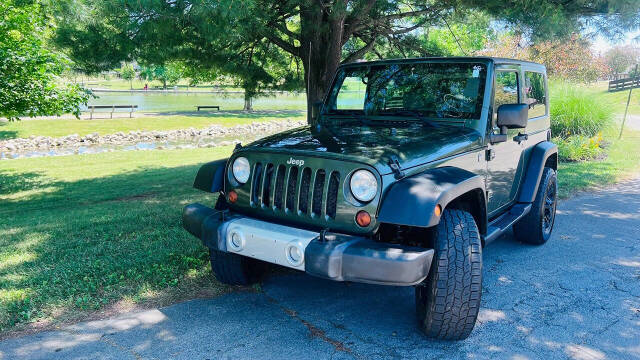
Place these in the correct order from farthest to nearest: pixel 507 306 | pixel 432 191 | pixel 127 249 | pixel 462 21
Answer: pixel 462 21 < pixel 127 249 < pixel 507 306 < pixel 432 191

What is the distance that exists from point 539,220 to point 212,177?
10.6 feet

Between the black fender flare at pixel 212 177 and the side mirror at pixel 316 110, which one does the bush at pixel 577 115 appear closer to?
the side mirror at pixel 316 110

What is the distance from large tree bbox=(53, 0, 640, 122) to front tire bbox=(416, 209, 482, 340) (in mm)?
3367

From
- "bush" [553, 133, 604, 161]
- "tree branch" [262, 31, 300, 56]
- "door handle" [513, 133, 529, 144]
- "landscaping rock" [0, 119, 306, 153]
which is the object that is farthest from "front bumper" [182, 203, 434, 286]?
"landscaping rock" [0, 119, 306, 153]

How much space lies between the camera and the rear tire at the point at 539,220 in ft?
16.1

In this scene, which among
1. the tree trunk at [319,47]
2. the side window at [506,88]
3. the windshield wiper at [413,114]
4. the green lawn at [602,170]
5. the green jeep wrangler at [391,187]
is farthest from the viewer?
the green lawn at [602,170]

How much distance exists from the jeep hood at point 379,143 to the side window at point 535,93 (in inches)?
54.9

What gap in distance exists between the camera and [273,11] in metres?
7.22

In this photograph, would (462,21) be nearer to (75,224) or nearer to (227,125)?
(75,224)

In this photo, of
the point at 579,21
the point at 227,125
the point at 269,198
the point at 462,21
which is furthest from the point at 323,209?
the point at 227,125

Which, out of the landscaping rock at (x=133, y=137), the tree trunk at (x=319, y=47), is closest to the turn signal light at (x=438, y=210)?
the tree trunk at (x=319, y=47)

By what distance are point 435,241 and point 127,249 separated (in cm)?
307

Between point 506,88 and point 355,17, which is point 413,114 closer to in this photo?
point 506,88

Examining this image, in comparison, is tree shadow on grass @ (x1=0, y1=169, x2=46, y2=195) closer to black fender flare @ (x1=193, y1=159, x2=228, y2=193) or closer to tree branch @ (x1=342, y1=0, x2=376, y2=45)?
tree branch @ (x1=342, y1=0, x2=376, y2=45)
